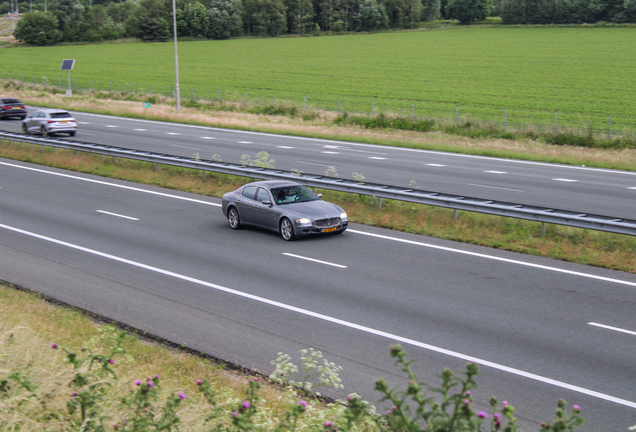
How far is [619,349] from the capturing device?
965cm

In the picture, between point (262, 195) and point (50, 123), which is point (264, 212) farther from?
point (50, 123)

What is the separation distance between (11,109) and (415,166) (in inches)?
1239

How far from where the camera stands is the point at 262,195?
17.5 m

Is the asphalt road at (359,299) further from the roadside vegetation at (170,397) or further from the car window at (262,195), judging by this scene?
the car window at (262,195)

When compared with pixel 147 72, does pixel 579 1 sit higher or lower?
higher

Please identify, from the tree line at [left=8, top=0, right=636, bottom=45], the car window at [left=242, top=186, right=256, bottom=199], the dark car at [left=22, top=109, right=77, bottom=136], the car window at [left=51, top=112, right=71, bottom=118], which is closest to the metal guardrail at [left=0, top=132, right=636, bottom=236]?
the car window at [left=242, top=186, right=256, bottom=199]

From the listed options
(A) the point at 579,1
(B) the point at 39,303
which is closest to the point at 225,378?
(B) the point at 39,303

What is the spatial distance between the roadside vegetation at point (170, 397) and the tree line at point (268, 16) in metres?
115

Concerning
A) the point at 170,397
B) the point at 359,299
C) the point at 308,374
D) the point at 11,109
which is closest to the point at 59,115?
the point at 11,109

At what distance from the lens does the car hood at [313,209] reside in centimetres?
1648

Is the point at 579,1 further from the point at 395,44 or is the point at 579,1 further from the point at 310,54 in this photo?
the point at 310,54

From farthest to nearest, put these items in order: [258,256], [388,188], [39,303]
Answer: [388,188], [258,256], [39,303]

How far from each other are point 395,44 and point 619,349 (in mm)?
101567

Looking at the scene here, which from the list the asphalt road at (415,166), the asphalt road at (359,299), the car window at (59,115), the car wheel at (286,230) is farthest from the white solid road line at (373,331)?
the car window at (59,115)
